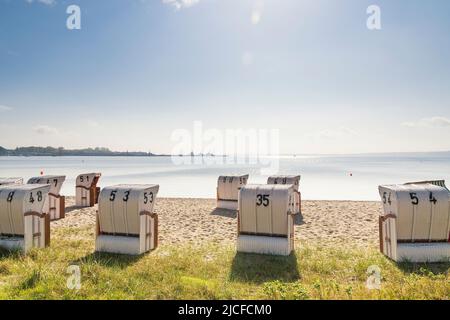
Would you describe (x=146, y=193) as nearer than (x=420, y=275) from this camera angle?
No

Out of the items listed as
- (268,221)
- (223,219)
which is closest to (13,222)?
(268,221)

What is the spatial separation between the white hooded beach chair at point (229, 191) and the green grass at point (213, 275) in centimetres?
840

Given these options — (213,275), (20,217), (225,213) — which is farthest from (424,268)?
(20,217)

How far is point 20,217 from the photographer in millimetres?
9734

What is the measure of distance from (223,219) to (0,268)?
996 cm

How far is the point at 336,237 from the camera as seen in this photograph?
492 inches

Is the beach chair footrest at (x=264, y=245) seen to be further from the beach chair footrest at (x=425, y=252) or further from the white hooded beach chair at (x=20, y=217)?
the white hooded beach chair at (x=20, y=217)

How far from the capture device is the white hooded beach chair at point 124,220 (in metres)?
9.82

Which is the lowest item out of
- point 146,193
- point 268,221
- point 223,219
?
point 223,219

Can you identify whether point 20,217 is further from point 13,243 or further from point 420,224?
point 420,224

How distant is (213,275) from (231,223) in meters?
7.54

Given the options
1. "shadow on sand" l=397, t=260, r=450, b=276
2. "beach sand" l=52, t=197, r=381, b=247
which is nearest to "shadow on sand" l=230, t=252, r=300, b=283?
"beach sand" l=52, t=197, r=381, b=247

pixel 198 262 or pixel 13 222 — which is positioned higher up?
pixel 13 222
